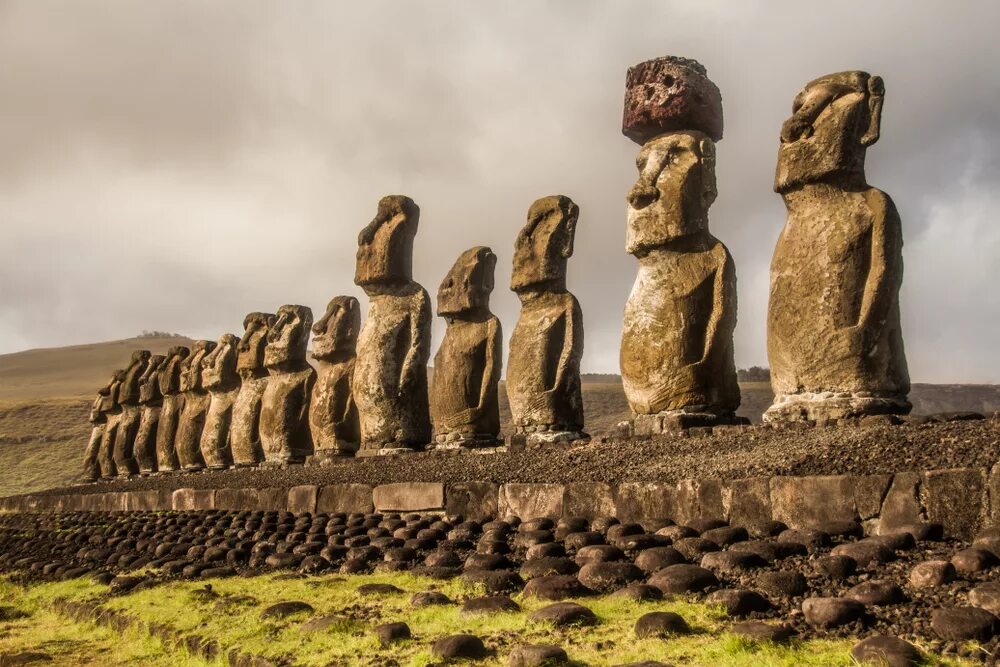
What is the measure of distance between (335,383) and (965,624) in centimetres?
1096

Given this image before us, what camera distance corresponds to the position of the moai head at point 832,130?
7078 mm

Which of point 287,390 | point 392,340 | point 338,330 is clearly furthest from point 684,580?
point 287,390

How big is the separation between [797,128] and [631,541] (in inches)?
158

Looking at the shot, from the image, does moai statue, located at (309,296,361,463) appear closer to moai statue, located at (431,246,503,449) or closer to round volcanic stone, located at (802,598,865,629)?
moai statue, located at (431,246,503,449)

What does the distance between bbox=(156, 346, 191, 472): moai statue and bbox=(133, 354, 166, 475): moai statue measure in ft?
0.66

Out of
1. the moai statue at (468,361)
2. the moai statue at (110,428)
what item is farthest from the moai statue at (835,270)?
the moai statue at (110,428)

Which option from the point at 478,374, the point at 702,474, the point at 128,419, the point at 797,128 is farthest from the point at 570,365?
the point at 128,419

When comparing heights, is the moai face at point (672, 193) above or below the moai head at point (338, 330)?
above

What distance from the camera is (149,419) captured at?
1991 cm

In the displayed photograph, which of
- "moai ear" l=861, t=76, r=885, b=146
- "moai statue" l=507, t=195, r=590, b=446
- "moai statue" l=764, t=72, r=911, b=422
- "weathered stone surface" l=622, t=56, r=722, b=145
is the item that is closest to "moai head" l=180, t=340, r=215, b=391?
"moai statue" l=507, t=195, r=590, b=446

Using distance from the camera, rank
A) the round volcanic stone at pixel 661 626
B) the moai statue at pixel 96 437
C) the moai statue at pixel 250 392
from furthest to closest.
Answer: the moai statue at pixel 96 437 < the moai statue at pixel 250 392 < the round volcanic stone at pixel 661 626

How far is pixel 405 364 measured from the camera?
473 inches

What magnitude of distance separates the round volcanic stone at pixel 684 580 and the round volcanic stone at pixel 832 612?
2.19 ft

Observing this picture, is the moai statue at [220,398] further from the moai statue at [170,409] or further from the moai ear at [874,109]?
the moai ear at [874,109]
